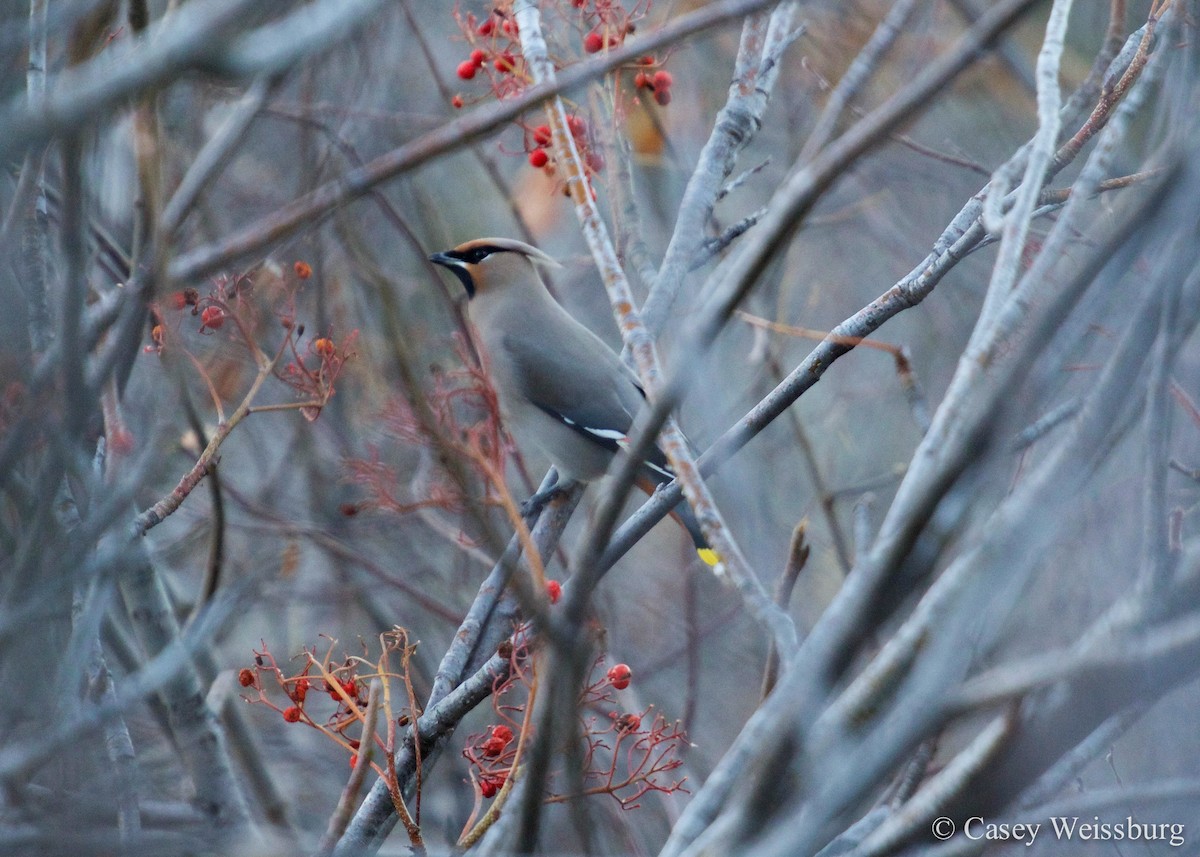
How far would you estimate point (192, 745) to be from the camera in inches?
115

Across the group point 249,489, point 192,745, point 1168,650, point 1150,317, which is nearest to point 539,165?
point 192,745

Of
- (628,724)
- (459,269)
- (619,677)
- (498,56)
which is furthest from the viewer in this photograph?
(459,269)

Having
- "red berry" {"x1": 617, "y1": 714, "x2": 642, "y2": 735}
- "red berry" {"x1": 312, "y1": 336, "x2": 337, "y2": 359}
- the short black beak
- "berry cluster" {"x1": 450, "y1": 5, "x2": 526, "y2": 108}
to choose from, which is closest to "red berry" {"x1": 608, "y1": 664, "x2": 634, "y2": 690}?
"red berry" {"x1": 617, "y1": 714, "x2": 642, "y2": 735}

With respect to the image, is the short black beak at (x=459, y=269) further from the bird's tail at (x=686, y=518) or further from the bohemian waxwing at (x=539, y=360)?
the bird's tail at (x=686, y=518)

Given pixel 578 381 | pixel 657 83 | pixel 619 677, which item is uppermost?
pixel 657 83

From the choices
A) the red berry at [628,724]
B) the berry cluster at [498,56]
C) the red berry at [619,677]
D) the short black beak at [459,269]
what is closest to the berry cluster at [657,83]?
the berry cluster at [498,56]

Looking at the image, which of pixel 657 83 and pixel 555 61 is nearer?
pixel 555 61

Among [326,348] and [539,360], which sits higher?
[326,348]

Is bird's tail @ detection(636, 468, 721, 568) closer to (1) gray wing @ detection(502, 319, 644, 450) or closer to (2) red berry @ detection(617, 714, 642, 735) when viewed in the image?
(1) gray wing @ detection(502, 319, 644, 450)

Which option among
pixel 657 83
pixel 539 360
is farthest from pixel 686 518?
pixel 657 83

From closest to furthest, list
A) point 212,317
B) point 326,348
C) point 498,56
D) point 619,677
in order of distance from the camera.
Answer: point 619,677 < point 326,348 < point 212,317 < point 498,56

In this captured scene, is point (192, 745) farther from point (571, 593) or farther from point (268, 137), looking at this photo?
point (268, 137)

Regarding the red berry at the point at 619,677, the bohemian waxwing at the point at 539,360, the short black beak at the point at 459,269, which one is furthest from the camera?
the short black beak at the point at 459,269

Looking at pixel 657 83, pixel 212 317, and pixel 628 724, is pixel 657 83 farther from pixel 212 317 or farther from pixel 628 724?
pixel 628 724
